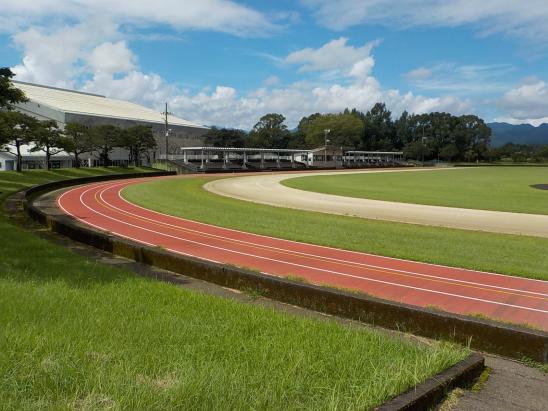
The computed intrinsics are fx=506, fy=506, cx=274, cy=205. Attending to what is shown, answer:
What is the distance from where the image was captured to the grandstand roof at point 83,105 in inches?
3482

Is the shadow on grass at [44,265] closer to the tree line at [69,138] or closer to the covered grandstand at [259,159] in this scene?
the tree line at [69,138]

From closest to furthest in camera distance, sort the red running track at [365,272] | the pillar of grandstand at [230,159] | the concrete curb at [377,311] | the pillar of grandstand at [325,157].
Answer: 1. the concrete curb at [377,311]
2. the red running track at [365,272]
3. the pillar of grandstand at [230,159]
4. the pillar of grandstand at [325,157]

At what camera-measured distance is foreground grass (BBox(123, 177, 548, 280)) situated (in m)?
13.1

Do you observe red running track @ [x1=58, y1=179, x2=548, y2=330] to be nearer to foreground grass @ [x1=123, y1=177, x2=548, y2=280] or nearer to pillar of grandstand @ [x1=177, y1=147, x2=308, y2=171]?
foreground grass @ [x1=123, y1=177, x2=548, y2=280]

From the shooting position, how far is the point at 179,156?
9525 cm


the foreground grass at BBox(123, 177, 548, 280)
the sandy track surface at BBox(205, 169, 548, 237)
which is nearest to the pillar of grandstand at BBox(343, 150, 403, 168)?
the sandy track surface at BBox(205, 169, 548, 237)

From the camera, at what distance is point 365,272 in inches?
460

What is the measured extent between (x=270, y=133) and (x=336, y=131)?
25838mm

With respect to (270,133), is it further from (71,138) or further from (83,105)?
(71,138)

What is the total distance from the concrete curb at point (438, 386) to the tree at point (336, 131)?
474ft

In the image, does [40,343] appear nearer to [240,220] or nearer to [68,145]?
[240,220]

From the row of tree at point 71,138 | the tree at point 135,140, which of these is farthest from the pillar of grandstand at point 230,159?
the row of tree at point 71,138

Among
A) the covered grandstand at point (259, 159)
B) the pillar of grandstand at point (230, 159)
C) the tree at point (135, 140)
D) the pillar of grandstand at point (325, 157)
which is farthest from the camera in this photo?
the pillar of grandstand at point (325, 157)

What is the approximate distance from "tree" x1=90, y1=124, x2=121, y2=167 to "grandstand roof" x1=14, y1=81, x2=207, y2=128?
15.0 m
